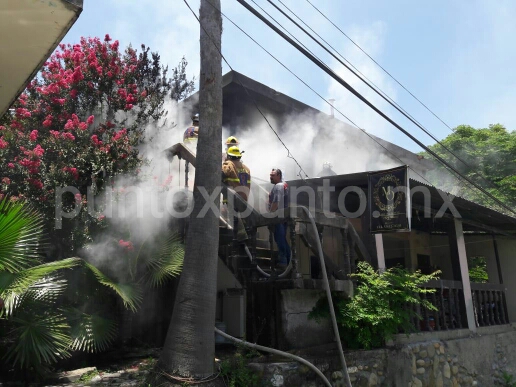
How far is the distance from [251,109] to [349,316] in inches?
302

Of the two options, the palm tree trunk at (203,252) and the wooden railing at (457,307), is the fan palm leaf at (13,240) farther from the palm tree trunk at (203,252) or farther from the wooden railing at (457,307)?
the wooden railing at (457,307)

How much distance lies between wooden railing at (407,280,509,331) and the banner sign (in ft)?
5.29

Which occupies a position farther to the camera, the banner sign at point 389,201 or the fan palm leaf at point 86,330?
the banner sign at point 389,201

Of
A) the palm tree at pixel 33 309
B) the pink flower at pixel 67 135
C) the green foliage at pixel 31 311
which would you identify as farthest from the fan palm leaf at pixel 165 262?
the pink flower at pixel 67 135

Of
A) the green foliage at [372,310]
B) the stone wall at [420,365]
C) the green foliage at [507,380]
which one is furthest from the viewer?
the green foliage at [507,380]

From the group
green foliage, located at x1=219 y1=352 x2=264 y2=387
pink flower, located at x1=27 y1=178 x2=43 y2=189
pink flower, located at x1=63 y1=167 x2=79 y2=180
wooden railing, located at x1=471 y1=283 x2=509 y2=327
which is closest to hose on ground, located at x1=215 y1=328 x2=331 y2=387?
green foliage, located at x1=219 y1=352 x2=264 y2=387

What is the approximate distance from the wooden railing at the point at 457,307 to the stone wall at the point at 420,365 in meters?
0.33

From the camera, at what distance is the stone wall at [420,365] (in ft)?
19.4

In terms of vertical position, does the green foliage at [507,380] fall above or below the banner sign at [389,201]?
below

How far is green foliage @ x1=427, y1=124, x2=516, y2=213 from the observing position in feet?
65.8

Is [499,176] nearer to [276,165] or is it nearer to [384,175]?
[276,165]

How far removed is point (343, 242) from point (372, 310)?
1.16 m

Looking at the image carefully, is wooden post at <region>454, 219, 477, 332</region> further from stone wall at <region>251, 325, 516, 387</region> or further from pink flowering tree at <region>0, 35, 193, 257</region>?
pink flowering tree at <region>0, 35, 193, 257</region>

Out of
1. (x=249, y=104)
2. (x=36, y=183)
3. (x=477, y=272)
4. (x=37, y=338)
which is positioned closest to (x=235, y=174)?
(x=36, y=183)
